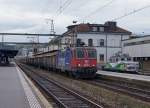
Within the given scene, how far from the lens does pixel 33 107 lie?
1591cm

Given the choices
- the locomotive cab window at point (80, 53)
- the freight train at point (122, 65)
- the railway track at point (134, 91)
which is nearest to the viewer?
the railway track at point (134, 91)

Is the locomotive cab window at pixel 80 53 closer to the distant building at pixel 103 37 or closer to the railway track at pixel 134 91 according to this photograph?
the railway track at pixel 134 91

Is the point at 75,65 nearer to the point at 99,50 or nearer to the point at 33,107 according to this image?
the point at 33,107

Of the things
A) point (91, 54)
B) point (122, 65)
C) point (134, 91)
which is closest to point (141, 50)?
point (122, 65)

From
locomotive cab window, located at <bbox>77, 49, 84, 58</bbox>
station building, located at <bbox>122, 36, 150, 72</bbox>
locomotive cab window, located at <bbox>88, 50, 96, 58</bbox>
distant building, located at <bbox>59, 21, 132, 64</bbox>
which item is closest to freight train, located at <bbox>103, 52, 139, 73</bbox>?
station building, located at <bbox>122, 36, 150, 72</bbox>

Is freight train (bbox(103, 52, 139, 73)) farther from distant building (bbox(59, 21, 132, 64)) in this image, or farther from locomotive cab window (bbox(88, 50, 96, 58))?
distant building (bbox(59, 21, 132, 64))

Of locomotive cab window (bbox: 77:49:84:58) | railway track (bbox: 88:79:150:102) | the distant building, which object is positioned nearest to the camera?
railway track (bbox: 88:79:150:102)

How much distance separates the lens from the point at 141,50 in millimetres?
74438

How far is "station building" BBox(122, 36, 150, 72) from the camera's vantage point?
2810 inches

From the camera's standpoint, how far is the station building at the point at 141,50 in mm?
71375

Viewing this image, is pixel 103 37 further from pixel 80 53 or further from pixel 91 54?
pixel 80 53

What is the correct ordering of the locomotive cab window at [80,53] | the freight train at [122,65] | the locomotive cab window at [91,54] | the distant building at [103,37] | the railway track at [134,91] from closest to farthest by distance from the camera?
the railway track at [134,91], the locomotive cab window at [80,53], the locomotive cab window at [91,54], the freight train at [122,65], the distant building at [103,37]

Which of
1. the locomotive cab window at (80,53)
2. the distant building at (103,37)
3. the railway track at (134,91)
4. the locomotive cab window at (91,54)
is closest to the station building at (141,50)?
the distant building at (103,37)

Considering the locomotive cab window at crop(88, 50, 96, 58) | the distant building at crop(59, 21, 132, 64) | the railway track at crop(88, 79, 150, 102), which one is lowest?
the railway track at crop(88, 79, 150, 102)
